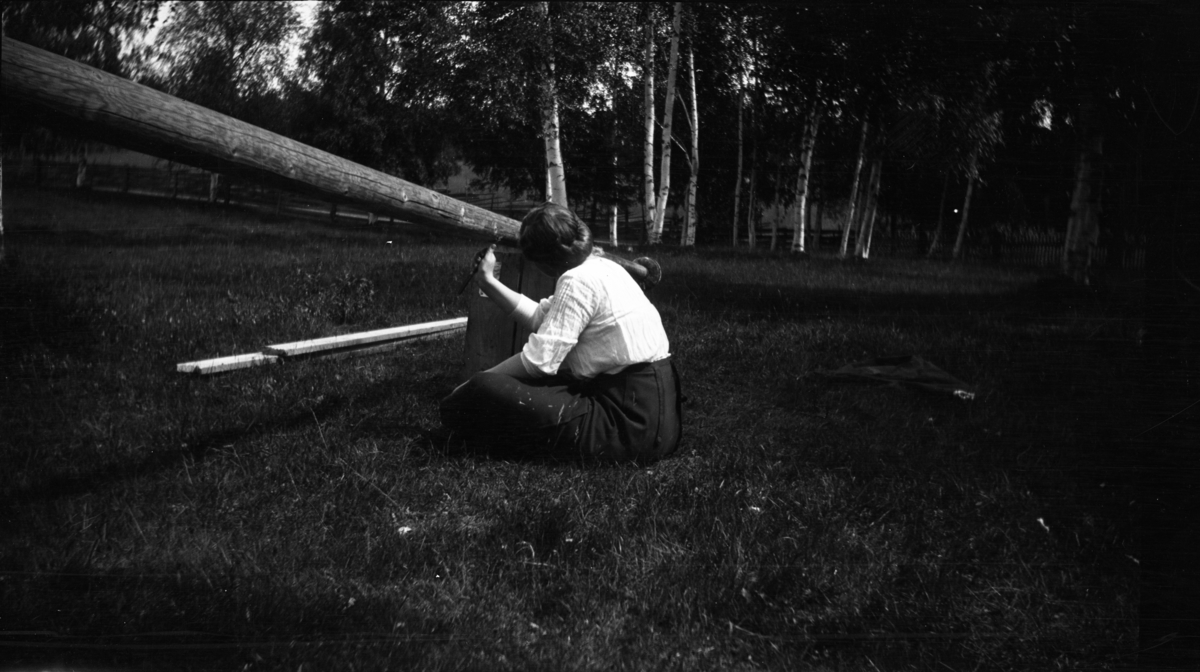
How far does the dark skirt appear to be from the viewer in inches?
144

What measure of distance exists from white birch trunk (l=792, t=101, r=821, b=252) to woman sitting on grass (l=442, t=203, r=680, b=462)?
85 cm

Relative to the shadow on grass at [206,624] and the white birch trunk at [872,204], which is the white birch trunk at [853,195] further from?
the shadow on grass at [206,624]

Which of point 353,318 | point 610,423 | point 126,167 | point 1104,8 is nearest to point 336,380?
point 353,318

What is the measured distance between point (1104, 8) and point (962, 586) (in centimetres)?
190

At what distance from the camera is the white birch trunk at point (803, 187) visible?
3.19m

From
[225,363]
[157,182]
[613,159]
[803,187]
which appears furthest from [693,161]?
[225,363]

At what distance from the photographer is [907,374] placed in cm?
387

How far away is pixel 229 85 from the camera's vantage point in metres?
2.35

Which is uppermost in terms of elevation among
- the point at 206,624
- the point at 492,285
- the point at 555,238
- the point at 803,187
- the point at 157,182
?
the point at 803,187

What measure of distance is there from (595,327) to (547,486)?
79 cm

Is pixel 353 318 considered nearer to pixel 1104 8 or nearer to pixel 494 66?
pixel 494 66

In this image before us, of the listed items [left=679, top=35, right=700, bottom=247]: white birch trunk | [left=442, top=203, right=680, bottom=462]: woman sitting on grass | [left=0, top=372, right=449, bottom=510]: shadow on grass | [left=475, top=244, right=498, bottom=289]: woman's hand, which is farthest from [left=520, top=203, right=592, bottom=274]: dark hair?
[left=0, top=372, right=449, bottom=510]: shadow on grass

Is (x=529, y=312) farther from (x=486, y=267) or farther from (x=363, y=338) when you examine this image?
(x=363, y=338)

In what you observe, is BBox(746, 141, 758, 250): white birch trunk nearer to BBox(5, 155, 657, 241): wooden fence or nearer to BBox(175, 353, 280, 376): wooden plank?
BBox(5, 155, 657, 241): wooden fence
